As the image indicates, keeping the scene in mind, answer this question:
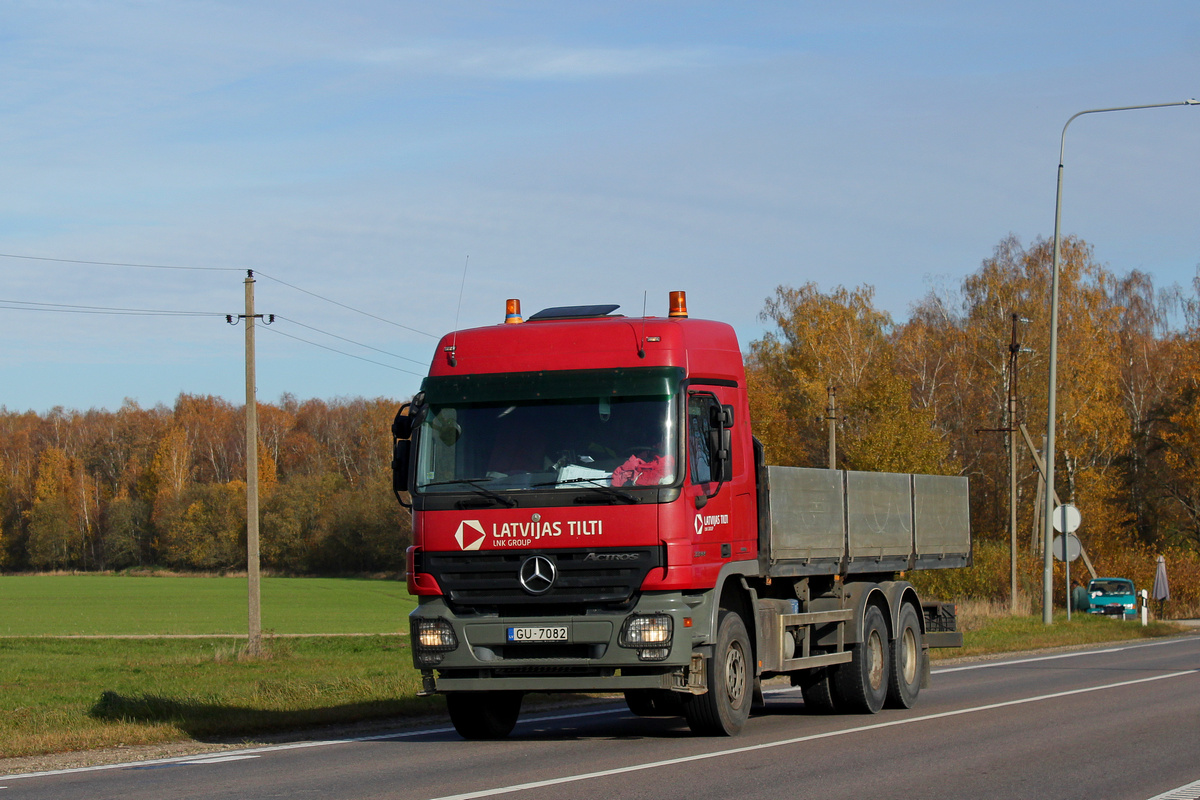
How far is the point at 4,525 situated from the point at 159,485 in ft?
65.3

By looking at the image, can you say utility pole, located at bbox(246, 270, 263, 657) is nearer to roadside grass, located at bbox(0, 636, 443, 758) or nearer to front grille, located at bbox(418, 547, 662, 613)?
roadside grass, located at bbox(0, 636, 443, 758)

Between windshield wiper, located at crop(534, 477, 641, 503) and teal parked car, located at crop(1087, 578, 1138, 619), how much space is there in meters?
32.2

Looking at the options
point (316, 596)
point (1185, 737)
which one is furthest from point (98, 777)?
point (316, 596)

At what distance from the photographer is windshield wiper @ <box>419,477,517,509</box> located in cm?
1045

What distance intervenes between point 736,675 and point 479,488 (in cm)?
273

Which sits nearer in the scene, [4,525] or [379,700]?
[379,700]

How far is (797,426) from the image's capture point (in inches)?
2859

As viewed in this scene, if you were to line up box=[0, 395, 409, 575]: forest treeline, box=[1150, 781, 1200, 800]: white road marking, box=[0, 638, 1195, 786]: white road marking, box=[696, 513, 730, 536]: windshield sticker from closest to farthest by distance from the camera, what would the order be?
box=[1150, 781, 1200, 800]: white road marking < box=[0, 638, 1195, 786]: white road marking < box=[696, 513, 730, 536]: windshield sticker < box=[0, 395, 409, 575]: forest treeline

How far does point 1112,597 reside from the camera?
3888cm

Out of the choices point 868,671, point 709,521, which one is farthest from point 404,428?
point 868,671

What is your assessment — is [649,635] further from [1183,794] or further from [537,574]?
[1183,794]

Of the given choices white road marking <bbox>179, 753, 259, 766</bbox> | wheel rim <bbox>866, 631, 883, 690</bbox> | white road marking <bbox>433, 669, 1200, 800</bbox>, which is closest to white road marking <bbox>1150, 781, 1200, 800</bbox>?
white road marking <bbox>433, 669, 1200, 800</bbox>

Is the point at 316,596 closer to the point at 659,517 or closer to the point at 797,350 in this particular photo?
the point at 797,350

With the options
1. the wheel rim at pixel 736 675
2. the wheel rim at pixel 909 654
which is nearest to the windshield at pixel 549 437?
the wheel rim at pixel 736 675
